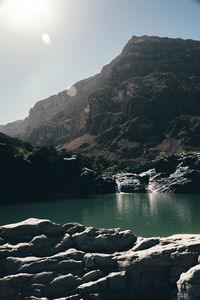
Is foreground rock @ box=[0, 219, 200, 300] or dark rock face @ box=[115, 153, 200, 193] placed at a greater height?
dark rock face @ box=[115, 153, 200, 193]

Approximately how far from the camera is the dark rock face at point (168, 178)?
125056 millimetres

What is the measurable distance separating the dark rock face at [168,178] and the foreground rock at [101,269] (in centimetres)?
10463

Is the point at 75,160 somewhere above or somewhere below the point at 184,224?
above

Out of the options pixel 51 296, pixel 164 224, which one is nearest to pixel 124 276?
pixel 51 296

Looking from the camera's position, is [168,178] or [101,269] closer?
[101,269]

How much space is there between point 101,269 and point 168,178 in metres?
116

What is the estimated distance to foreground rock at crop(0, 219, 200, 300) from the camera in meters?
22.4

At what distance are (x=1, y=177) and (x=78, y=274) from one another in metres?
88.3

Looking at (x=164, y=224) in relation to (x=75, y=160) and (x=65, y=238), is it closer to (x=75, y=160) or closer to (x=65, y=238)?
(x=65, y=238)

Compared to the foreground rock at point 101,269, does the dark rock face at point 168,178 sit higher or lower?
higher

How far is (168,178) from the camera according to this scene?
135000mm

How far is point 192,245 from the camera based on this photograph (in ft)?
75.7

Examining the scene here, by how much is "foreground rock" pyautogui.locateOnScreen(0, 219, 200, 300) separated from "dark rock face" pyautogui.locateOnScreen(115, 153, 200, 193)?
105 metres

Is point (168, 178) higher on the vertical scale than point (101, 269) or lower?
higher
